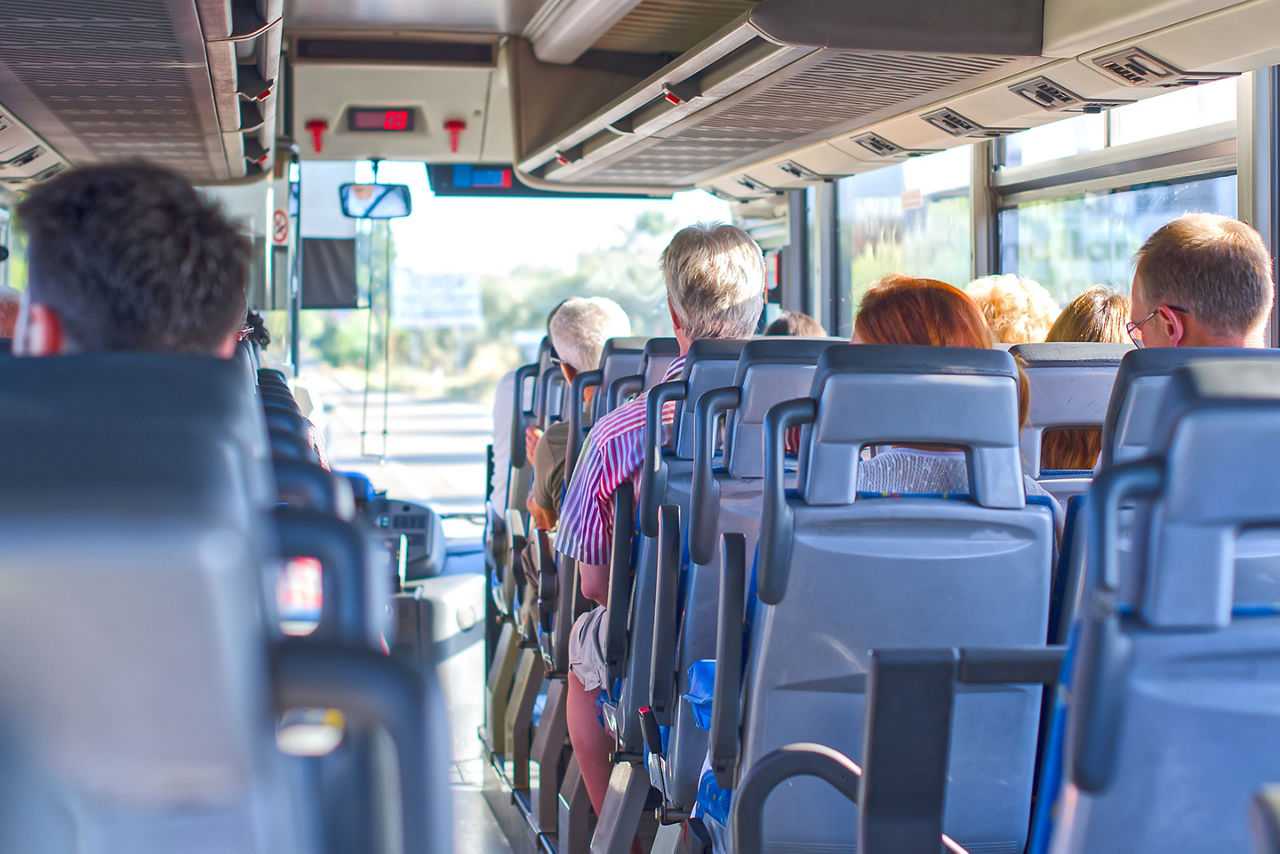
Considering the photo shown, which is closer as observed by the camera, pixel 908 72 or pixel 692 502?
pixel 692 502

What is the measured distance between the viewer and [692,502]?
227cm

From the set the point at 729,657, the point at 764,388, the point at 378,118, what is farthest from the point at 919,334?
the point at 378,118

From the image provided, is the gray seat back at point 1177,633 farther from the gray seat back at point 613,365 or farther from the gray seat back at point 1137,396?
the gray seat back at point 613,365

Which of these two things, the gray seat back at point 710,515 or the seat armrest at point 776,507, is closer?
the seat armrest at point 776,507

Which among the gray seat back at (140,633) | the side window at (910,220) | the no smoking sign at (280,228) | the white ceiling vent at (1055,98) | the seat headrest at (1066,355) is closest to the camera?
the gray seat back at (140,633)

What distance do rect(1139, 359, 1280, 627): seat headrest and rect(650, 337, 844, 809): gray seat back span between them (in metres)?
1.13

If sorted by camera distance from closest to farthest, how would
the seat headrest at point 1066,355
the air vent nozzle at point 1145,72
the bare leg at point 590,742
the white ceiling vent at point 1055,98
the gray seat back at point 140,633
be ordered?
the gray seat back at point 140,633
the seat headrest at point 1066,355
the air vent nozzle at point 1145,72
the bare leg at point 590,742
the white ceiling vent at point 1055,98

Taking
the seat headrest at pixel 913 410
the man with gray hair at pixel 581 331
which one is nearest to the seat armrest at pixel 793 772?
the seat headrest at pixel 913 410

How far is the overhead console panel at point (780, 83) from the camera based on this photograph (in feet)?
11.9

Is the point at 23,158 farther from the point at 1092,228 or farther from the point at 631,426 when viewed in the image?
the point at 1092,228

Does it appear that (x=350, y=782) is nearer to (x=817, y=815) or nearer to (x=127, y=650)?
(x=127, y=650)

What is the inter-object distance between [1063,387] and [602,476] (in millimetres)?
1054

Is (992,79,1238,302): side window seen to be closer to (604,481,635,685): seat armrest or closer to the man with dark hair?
(604,481,635,685): seat armrest

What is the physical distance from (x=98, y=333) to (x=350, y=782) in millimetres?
484
